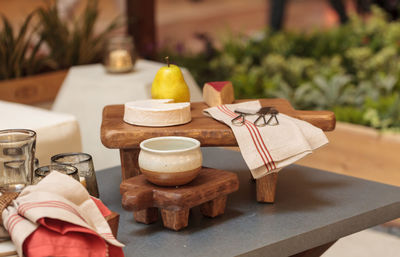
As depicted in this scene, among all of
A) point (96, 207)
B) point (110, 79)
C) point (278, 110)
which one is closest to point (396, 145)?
point (110, 79)

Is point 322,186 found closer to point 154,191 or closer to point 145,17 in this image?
point 154,191

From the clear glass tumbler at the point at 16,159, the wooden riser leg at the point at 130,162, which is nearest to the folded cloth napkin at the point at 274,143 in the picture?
the wooden riser leg at the point at 130,162

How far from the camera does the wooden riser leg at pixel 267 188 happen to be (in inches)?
59.3

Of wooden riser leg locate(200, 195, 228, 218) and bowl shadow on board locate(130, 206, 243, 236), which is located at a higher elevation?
wooden riser leg locate(200, 195, 228, 218)

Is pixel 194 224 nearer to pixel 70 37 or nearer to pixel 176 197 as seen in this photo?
pixel 176 197

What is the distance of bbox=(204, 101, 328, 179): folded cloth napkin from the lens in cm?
143

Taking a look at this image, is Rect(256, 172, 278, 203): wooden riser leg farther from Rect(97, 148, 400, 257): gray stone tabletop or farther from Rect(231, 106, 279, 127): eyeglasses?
Rect(231, 106, 279, 127): eyeglasses

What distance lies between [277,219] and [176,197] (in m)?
0.26

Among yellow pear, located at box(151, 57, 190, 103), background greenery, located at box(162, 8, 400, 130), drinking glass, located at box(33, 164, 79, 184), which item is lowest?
background greenery, located at box(162, 8, 400, 130)

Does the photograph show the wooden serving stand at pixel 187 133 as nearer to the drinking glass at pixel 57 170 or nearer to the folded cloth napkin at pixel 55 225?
the drinking glass at pixel 57 170

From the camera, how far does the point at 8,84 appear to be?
11.5ft

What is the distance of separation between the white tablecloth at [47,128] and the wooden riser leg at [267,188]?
0.83 m

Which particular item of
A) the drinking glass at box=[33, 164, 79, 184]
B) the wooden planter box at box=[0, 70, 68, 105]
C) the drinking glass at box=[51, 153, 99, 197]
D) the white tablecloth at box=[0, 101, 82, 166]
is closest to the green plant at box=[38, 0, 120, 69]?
the wooden planter box at box=[0, 70, 68, 105]

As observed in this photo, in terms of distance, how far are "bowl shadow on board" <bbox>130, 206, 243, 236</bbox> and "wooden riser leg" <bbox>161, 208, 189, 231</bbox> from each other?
1cm
